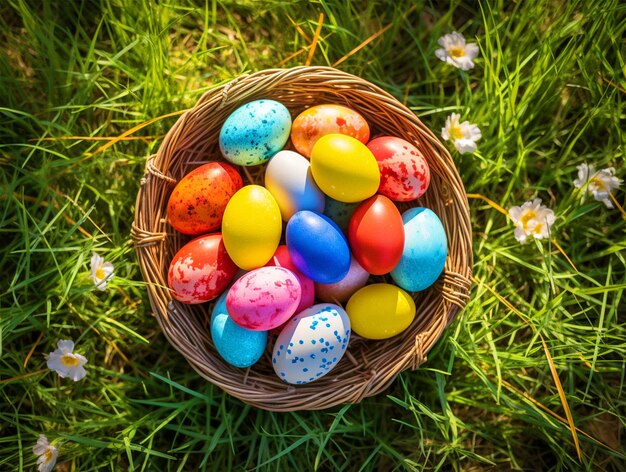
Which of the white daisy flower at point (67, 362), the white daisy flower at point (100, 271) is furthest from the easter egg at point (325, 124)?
the white daisy flower at point (67, 362)

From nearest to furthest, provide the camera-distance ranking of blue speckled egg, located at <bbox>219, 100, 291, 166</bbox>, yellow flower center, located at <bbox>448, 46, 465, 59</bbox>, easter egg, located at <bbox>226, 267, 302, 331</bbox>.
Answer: easter egg, located at <bbox>226, 267, 302, 331</bbox>
blue speckled egg, located at <bbox>219, 100, 291, 166</bbox>
yellow flower center, located at <bbox>448, 46, 465, 59</bbox>

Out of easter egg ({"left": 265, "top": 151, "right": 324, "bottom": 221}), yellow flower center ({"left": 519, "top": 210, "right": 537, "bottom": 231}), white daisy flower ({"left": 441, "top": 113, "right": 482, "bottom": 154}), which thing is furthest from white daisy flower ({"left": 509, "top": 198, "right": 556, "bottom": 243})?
easter egg ({"left": 265, "top": 151, "right": 324, "bottom": 221})

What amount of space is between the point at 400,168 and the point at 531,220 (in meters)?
0.49

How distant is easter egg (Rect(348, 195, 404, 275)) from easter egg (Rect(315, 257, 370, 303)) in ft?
0.16

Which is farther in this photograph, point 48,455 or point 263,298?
point 48,455

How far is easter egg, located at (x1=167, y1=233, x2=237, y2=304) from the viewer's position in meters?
1.52

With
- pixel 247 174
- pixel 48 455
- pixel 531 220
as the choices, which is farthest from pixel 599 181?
pixel 48 455

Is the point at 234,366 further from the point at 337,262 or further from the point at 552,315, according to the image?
the point at 552,315

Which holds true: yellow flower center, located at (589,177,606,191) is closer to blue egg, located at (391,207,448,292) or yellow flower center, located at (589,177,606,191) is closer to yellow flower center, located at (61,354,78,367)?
blue egg, located at (391,207,448,292)

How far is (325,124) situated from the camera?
1.57 meters

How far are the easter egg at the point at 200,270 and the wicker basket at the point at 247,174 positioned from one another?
0.06m

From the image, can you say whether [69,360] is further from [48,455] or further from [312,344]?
[312,344]

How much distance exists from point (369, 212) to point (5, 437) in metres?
1.24

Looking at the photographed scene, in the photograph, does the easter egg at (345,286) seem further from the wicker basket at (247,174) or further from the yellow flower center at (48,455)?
the yellow flower center at (48,455)
